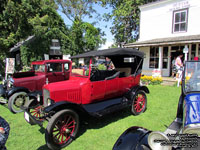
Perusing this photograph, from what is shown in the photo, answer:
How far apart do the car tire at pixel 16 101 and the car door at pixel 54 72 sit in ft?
3.67

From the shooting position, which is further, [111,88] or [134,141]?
[111,88]

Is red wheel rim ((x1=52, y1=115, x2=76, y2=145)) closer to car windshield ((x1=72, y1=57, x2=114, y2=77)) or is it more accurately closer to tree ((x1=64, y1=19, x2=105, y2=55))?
car windshield ((x1=72, y1=57, x2=114, y2=77))

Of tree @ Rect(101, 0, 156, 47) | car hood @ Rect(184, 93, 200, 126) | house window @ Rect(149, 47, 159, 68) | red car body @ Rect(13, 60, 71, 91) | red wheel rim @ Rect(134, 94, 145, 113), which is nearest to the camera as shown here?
car hood @ Rect(184, 93, 200, 126)

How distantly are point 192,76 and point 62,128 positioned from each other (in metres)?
2.86

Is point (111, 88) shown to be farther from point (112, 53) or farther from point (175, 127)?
point (175, 127)

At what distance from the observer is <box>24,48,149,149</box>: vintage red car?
Answer: 2758 mm

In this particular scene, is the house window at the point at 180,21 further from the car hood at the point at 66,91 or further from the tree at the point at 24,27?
the tree at the point at 24,27

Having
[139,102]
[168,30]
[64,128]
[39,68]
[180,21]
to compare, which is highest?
[180,21]

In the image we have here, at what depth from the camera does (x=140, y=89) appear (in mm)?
4379

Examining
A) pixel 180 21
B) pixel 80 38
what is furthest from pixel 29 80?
pixel 80 38

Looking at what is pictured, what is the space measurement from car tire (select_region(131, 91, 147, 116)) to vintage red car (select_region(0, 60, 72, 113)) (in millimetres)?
2520

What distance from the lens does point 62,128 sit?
2807 mm

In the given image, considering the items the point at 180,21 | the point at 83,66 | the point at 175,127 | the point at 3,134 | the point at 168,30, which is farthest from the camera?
the point at 168,30

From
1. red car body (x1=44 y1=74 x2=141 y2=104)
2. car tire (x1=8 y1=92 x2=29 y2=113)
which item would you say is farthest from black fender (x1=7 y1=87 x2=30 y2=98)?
red car body (x1=44 y1=74 x2=141 y2=104)
